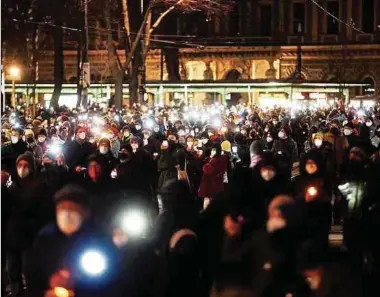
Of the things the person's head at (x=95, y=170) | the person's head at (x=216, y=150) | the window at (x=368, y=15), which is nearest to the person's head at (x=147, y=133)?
the person's head at (x=216, y=150)

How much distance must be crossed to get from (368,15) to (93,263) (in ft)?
202

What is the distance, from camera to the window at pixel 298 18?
67875 millimetres

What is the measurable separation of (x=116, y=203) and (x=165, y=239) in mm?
1606

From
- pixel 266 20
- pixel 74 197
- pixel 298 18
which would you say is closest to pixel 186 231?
pixel 74 197

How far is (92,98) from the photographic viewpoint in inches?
2050

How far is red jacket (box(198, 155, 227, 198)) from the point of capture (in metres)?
14.9

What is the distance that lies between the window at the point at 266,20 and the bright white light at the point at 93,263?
205 feet

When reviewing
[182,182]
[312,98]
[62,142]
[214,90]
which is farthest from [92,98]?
[182,182]

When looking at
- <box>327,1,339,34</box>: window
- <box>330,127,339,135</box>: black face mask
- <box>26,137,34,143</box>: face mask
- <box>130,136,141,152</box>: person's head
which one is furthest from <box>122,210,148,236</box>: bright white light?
<box>327,1,339,34</box>: window

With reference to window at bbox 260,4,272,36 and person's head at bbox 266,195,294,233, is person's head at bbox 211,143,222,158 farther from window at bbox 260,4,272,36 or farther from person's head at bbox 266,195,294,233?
window at bbox 260,4,272,36

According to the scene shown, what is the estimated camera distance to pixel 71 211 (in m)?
7.12

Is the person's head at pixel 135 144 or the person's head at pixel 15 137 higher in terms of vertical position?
the person's head at pixel 15 137

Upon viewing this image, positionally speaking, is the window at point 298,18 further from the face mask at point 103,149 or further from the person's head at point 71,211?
the person's head at point 71,211

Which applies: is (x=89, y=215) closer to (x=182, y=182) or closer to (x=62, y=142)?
(x=182, y=182)
